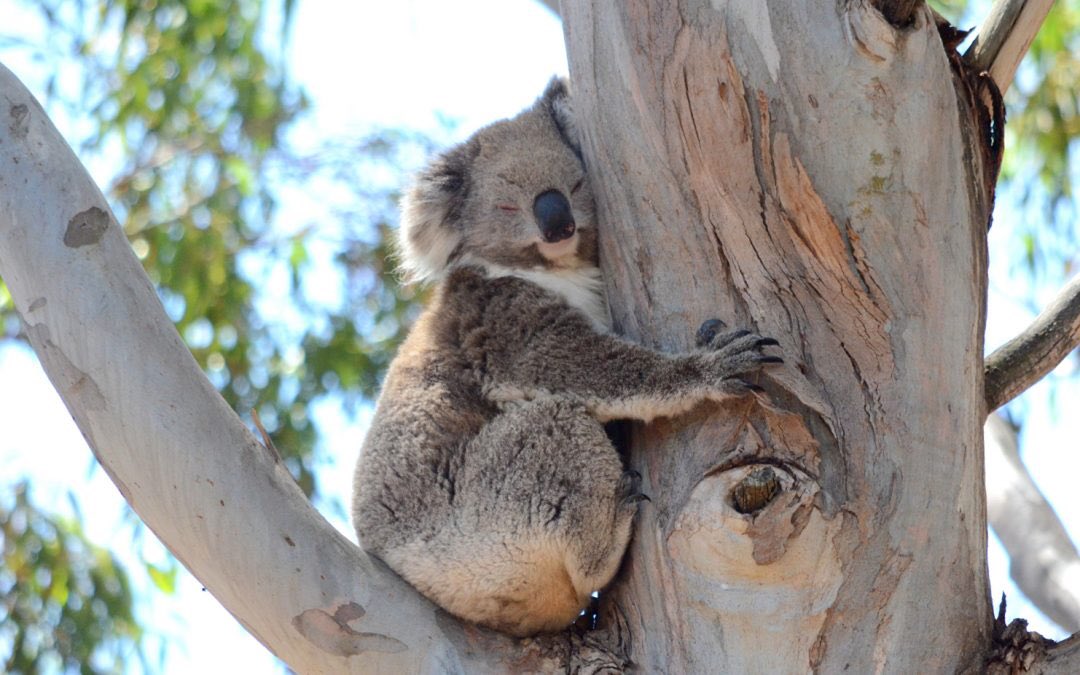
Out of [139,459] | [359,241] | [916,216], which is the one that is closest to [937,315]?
[916,216]

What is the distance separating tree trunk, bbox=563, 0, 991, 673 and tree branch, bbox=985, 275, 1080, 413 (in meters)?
0.19

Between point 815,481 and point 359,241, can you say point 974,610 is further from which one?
point 359,241

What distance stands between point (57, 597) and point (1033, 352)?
15.4 ft

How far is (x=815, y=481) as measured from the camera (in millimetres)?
2141

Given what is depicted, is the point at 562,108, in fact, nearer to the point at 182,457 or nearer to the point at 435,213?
the point at 435,213

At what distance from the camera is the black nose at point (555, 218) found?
291 cm

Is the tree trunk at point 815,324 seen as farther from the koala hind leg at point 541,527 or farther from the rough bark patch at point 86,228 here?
the rough bark patch at point 86,228

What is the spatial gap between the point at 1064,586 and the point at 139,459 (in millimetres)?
3064

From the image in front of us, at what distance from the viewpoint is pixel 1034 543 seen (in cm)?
417

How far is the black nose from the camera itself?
291 centimetres

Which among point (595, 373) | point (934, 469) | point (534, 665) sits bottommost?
point (534, 665)

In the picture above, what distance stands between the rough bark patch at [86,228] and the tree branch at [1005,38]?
5.47ft

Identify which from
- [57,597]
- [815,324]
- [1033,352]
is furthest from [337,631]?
[57,597]

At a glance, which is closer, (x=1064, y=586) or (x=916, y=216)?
(x=916, y=216)
